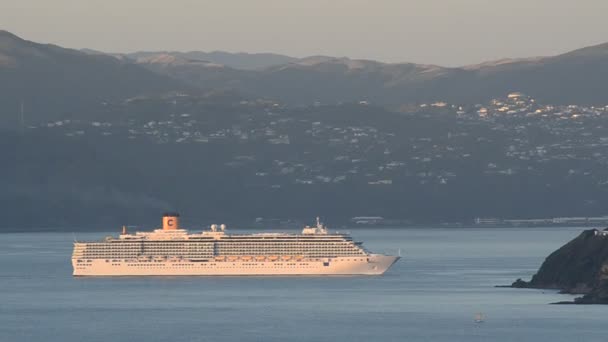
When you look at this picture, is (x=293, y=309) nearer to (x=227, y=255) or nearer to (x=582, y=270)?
(x=582, y=270)

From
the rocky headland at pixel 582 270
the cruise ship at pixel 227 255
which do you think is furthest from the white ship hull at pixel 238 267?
the rocky headland at pixel 582 270

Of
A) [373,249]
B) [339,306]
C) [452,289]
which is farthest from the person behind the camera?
[373,249]

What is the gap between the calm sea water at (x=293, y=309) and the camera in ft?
318

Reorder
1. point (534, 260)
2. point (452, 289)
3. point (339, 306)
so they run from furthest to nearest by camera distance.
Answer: point (534, 260) → point (452, 289) → point (339, 306)

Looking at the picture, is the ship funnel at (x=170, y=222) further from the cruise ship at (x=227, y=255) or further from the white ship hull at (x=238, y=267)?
the white ship hull at (x=238, y=267)

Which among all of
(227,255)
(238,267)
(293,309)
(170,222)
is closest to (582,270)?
(293,309)

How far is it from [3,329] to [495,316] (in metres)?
23.1

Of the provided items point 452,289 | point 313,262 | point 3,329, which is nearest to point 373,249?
point 313,262

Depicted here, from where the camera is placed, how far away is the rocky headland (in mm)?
105750

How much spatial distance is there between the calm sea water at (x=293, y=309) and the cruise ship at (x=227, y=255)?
229cm

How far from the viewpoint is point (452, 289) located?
412 feet

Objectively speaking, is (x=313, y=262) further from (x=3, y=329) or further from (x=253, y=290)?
(x=3, y=329)

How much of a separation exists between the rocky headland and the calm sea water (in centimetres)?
130

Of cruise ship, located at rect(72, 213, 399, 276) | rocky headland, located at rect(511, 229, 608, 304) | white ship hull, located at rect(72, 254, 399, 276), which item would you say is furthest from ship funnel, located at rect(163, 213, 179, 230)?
rocky headland, located at rect(511, 229, 608, 304)
